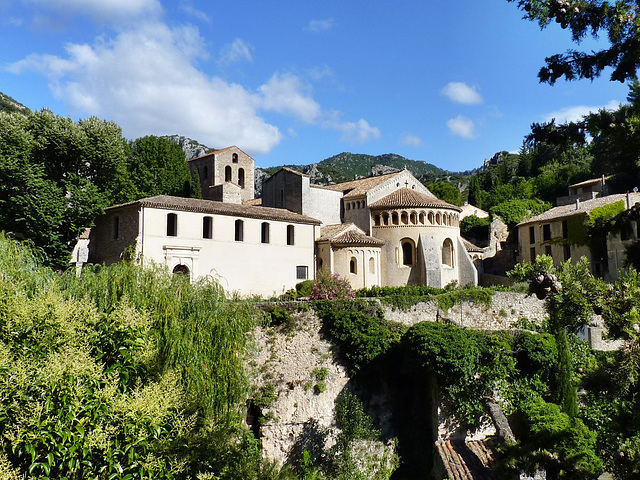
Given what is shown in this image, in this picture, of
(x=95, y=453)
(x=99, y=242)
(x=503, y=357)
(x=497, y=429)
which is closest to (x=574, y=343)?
(x=503, y=357)

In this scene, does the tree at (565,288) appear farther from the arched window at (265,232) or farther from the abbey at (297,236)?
the arched window at (265,232)

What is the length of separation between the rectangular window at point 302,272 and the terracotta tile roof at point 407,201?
6809 millimetres

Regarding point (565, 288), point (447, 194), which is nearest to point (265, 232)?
point (565, 288)

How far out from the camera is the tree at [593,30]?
24.1ft

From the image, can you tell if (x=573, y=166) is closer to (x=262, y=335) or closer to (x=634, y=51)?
(x=262, y=335)

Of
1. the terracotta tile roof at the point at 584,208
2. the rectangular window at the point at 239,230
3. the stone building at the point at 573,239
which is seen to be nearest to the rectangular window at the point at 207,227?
the rectangular window at the point at 239,230

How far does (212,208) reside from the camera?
91.9ft

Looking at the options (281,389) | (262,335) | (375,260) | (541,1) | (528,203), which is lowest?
(281,389)

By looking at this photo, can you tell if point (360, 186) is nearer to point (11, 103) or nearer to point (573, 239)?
point (573, 239)

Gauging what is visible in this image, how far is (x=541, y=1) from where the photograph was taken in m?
7.66

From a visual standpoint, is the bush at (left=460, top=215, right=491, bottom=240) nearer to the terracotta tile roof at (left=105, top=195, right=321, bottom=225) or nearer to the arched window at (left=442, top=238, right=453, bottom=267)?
the arched window at (left=442, top=238, right=453, bottom=267)

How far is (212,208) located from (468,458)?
1753 cm

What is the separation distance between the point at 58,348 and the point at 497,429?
51.3 feet

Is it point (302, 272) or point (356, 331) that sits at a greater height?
point (302, 272)
